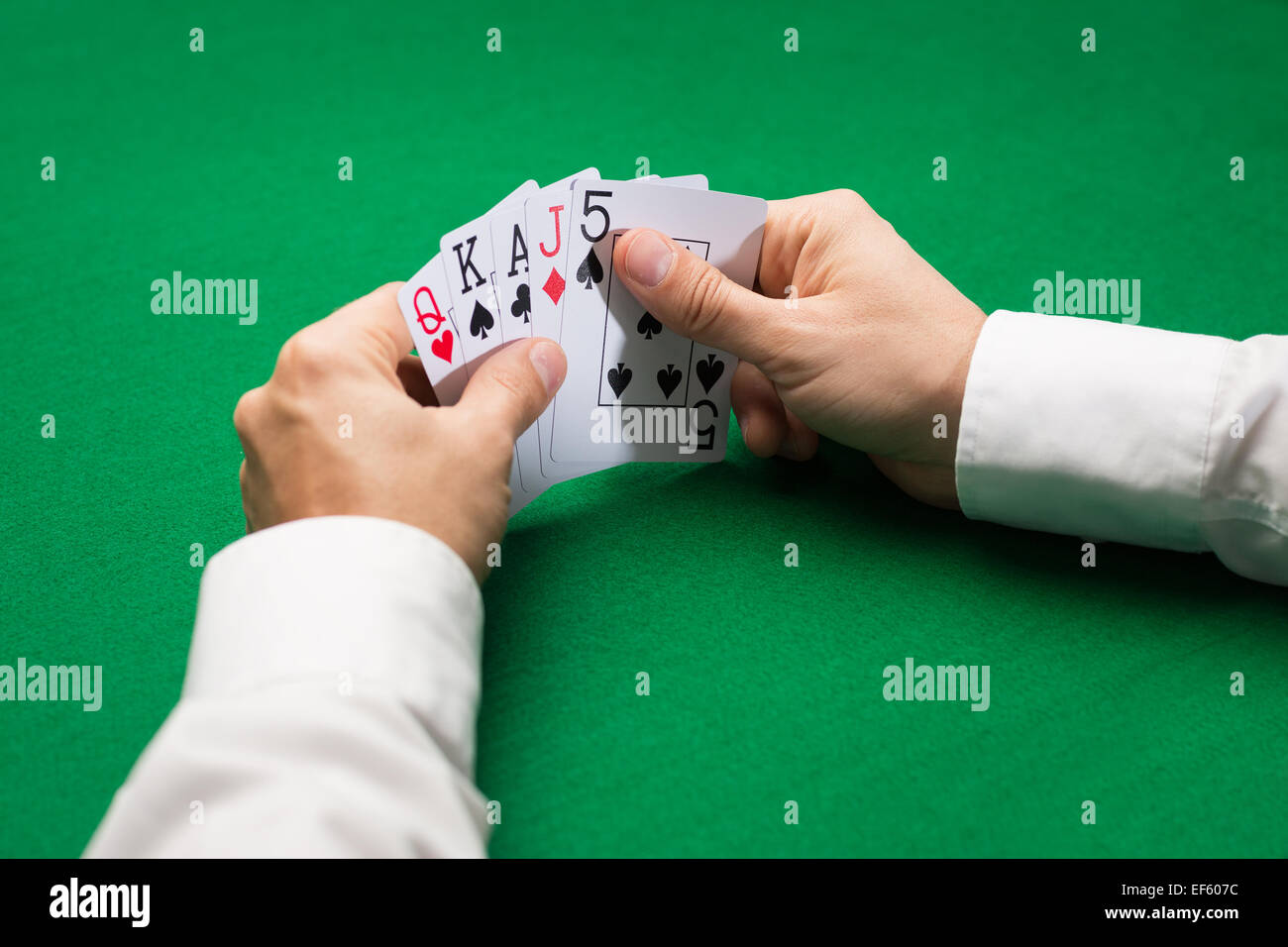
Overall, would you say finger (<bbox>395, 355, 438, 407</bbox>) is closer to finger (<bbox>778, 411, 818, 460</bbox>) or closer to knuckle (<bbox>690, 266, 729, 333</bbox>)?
knuckle (<bbox>690, 266, 729, 333</bbox>)

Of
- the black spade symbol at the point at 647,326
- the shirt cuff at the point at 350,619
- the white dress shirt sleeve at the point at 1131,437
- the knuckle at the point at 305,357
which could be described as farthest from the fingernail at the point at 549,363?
the white dress shirt sleeve at the point at 1131,437

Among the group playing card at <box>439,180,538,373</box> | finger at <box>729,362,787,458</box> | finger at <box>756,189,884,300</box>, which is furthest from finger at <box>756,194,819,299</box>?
playing card at <box>439,180,538,373</box>

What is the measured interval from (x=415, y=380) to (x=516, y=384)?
18 cm

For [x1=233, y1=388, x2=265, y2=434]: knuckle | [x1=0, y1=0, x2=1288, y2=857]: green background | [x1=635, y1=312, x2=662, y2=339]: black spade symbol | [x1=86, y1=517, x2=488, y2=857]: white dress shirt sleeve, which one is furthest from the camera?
[x1=635, y1=312, x2=662, y2=339]: black spade symbol

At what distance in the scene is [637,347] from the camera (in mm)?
1410

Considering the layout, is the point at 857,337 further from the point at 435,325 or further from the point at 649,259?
the point at 435,325

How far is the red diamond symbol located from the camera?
4.32 ft

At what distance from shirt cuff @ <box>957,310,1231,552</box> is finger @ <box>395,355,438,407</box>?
0.64 metres

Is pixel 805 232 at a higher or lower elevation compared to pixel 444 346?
Answer: higher

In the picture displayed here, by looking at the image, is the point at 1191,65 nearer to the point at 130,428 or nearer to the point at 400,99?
the point at 400,99

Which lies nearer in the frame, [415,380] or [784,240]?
[415,380]

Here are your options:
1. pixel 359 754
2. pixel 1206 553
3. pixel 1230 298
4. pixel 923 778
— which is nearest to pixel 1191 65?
pixel 1230 298

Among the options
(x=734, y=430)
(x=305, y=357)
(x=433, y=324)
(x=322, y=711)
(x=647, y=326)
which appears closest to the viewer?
(x=322, y=711)

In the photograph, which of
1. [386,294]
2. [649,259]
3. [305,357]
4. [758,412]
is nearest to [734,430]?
[758,412]
